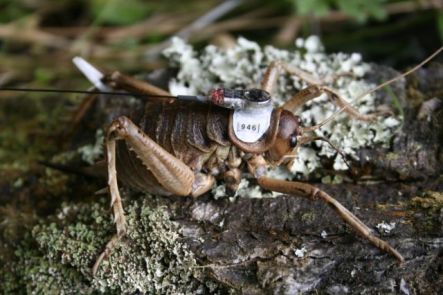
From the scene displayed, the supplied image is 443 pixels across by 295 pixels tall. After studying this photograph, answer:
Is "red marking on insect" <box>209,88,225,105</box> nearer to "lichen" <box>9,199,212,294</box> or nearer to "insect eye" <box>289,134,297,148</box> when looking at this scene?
"insect eye" <box>289,134,297,148</box>

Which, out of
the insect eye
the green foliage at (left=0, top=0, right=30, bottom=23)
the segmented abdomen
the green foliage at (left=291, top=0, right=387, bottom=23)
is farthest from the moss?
the green foliage at (left=0, top=0, right=30, bottom=23)

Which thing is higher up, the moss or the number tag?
the number tag

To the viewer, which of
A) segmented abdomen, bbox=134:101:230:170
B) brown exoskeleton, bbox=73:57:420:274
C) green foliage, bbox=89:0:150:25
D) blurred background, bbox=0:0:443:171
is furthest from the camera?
green foliage, bbox=89:0:150:25

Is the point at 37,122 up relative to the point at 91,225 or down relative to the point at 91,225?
up

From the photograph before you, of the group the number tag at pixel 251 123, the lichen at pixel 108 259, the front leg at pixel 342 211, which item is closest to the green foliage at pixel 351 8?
the number tag at pixel 251 123

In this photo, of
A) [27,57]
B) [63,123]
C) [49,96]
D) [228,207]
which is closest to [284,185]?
[228,207]

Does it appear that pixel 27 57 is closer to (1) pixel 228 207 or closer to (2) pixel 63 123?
(2) pixel 63 123

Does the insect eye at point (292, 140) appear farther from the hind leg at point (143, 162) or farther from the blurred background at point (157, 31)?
the blurred background at point (157, 31)

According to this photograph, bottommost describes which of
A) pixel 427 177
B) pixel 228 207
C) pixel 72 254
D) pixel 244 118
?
pixel 72 254
